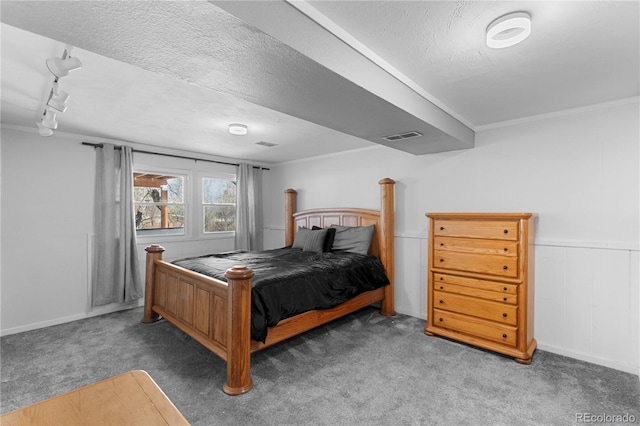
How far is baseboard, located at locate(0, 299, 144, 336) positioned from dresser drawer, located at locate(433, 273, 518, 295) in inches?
153

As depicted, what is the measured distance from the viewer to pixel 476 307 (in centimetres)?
289

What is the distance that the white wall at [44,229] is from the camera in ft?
10.8

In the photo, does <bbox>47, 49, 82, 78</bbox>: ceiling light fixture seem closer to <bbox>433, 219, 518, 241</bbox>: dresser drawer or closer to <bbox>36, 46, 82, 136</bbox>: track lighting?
<bbox>36, 46, 82, 136</bbox>: track lighting

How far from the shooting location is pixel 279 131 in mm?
3523

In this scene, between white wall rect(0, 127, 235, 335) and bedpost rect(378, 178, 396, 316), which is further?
bedpost rect(378, 178, 396, 316)

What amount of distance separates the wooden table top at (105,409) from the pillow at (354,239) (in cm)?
309

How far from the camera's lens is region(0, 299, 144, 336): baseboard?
3293 mm

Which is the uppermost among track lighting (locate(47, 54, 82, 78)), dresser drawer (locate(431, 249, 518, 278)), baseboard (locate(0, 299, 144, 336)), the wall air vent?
track lighting (locate(47, 54, 82, 78))

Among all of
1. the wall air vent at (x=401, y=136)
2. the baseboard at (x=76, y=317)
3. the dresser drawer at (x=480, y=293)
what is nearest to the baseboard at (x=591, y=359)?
the dresser drawer at (x=480, y=293)

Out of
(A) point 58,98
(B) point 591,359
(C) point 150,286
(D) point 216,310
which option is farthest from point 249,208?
(B) point 591,359

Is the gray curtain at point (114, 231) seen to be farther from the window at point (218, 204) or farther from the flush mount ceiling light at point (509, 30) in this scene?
the flush mount ceiling light at point (509, 30)

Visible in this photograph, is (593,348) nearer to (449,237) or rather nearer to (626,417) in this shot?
(626,417)

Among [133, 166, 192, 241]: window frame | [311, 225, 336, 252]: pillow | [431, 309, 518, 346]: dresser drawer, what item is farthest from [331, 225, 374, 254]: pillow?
[133, 166, 192, 241]: window frame

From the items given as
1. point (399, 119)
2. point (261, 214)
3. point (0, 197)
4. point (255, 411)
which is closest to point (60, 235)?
point (0, 197)
